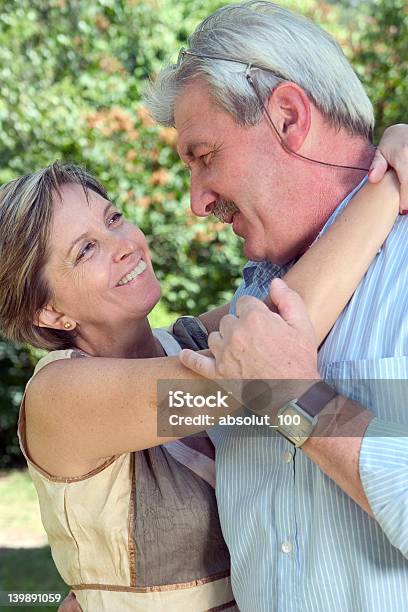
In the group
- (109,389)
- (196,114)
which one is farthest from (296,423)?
(196,114)

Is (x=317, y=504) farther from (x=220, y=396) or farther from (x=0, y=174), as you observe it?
(x=0, y=174)

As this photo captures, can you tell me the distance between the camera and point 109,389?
2303 millimetres

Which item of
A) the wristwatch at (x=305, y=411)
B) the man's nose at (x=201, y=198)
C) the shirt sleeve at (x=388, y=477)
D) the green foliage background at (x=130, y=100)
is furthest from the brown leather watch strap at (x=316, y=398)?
the green foliage background at (x=130, y=100)

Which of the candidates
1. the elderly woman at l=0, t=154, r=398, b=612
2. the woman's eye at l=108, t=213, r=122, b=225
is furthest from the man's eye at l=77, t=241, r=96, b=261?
the woman's eye at l=108, t=213, r=122, b=225

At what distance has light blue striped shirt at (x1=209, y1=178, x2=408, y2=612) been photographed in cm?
196

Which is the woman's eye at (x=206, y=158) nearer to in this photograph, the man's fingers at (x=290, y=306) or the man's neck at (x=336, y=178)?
the man's neck at (x=336, y=178)

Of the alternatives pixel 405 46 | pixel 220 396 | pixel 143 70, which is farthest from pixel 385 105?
pixel 220 396

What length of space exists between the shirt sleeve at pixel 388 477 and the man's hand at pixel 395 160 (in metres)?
0.61

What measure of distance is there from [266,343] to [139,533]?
2.64 feet

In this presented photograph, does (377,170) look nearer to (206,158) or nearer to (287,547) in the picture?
(206,158)

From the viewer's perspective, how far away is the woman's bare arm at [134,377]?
7.20 ft

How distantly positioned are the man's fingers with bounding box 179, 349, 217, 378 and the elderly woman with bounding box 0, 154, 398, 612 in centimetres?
4

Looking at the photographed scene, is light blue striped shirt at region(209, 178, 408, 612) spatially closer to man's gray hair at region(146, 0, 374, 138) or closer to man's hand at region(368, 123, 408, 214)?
man's hand at region(368, 123, 408, 214)

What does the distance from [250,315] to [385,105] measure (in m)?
6.84
